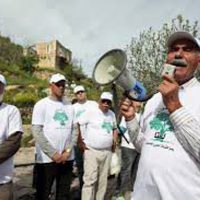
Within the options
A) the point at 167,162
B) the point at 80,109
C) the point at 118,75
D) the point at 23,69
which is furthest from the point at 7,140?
the point at 23,69

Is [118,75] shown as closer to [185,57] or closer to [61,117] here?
[185,57]

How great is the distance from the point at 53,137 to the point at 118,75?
11.5 feet

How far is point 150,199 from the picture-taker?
3.21 m

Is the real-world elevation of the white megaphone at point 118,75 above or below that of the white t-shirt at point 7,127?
above

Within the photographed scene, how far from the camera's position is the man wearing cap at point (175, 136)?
2.93 meters

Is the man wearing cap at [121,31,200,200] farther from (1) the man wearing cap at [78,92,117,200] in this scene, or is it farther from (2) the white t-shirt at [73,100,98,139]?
(2) the white t-shirt at [73,100,98,139]

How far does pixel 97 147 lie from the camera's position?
7.84 meters

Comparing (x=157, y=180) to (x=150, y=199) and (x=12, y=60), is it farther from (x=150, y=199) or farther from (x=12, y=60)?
(x=12, y=60)

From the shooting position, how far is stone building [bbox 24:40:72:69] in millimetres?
70000

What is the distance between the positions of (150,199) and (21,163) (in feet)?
30.3

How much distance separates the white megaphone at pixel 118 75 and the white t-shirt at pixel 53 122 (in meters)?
3.01

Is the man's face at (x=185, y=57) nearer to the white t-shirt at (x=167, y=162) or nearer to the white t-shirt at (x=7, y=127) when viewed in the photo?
the white t-shirt at (x=167, y=162)

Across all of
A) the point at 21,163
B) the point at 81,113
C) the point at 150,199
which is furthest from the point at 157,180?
the point at 21,163

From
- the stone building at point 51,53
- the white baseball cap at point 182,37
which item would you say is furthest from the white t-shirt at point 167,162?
the stone building at point 51,53
